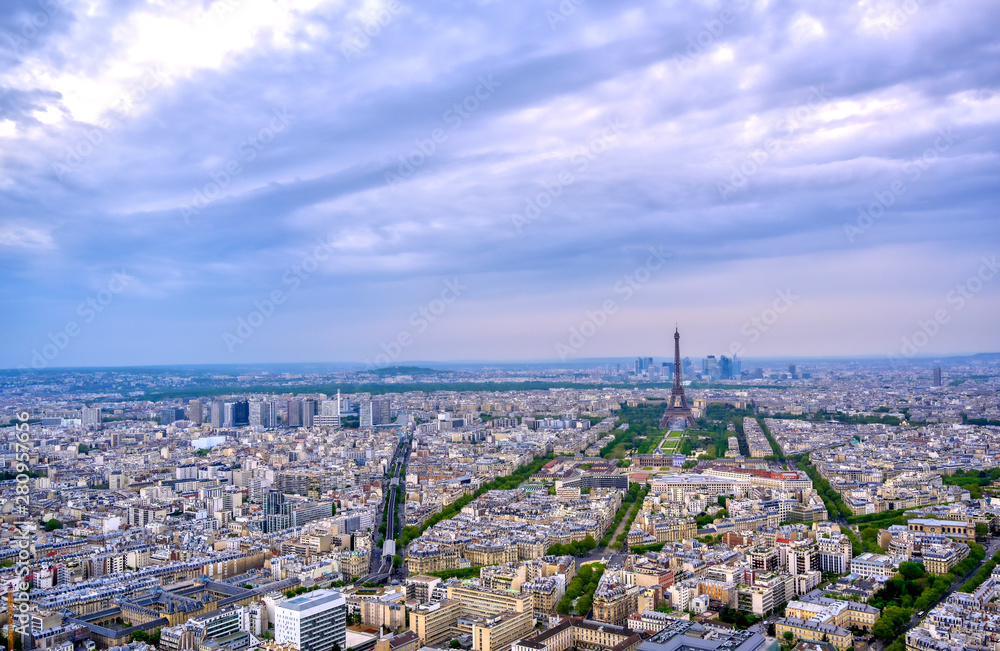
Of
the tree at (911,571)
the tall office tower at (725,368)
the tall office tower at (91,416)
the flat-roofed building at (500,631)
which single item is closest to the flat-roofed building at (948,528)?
the tree at (911,571)

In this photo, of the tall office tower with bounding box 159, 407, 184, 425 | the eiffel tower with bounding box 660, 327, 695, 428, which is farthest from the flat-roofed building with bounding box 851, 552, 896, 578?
the tall office tower with bounding box 159, 407, 184, 425

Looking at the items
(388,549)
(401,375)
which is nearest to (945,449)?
(388,549)

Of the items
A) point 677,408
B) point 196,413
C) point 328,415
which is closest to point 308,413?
point 328,415

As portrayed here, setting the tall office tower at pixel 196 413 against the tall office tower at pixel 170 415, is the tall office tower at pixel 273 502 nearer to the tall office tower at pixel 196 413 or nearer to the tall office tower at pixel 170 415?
the tall office tower at pixel 196 413

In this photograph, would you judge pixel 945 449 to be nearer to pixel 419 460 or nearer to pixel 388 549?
pixel 419 460

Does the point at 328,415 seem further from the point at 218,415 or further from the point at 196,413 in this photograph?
the point at 196,413

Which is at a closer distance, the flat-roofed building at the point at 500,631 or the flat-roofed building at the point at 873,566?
the flat-roofed building at the point at 500,631

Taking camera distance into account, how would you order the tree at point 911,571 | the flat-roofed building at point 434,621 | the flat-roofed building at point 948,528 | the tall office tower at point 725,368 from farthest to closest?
the tall office tower at point 725,368 < the flat-roofed building at point 948,528 < the tree at point 911,571 < the flat-roofed building at point 434,621
